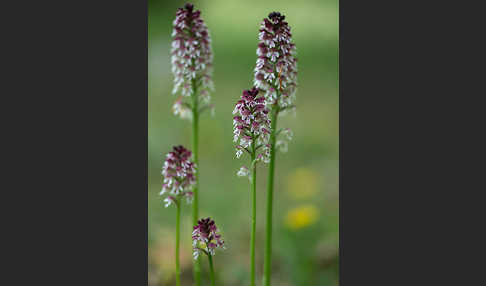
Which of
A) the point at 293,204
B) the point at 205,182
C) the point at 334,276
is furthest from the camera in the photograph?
the point at 205,182

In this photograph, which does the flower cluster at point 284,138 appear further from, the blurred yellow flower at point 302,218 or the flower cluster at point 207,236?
the blurred yellow flower at point 302,218

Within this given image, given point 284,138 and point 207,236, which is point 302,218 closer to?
point 284,138

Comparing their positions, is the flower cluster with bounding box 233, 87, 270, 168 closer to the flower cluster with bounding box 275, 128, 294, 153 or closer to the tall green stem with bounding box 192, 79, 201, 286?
the flower cluster with bounding box 275, 128, 294, 153

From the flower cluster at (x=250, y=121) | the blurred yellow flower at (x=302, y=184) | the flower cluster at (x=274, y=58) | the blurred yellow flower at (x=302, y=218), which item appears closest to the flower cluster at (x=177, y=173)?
the flower cluster at (x=250, y=121)

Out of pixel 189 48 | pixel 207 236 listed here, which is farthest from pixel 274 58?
pixel 207 236

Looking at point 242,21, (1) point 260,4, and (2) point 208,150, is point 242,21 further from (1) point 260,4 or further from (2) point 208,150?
(2) point 208,150

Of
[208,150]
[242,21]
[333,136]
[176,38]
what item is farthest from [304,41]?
[176,38]
